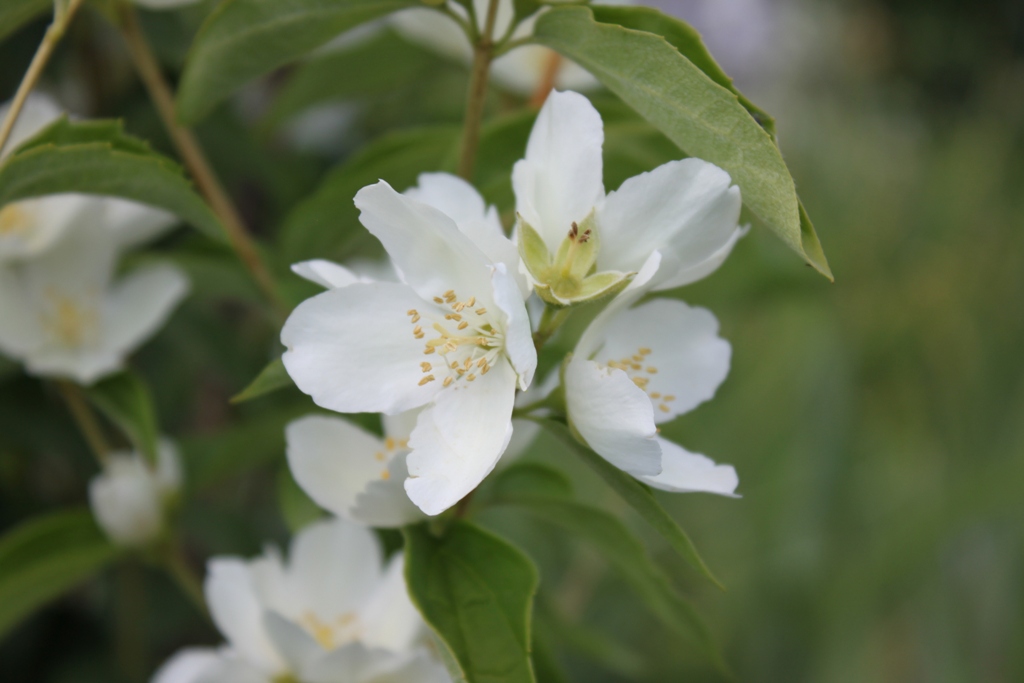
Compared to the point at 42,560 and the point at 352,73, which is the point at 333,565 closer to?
the point at 42,560

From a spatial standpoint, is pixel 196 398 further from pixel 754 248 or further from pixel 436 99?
pixel 754 248

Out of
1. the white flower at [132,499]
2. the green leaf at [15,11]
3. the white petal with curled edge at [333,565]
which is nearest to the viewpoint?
the green leaf at [15,11]

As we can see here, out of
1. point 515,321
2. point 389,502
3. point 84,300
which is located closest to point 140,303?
point 84,300

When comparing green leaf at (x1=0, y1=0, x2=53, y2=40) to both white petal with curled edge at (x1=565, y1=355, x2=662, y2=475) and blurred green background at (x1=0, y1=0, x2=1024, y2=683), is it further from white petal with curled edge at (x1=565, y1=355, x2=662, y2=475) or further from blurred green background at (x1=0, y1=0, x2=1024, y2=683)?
white petal with curled edge at (x1=565, y1=355, x2=662, y2=475)

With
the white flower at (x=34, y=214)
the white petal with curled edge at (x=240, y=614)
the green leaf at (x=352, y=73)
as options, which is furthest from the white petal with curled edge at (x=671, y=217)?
the green leaf at (x=352, y=73)

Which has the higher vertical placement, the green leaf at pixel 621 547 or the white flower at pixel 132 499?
the green leaf at pixel 621 547

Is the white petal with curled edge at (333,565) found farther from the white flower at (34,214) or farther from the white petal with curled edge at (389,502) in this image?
the white flower at (34,214)
